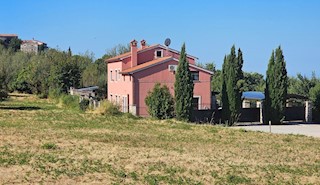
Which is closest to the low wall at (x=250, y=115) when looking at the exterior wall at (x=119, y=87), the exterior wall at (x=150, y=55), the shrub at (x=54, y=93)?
the exterior wall at (x=150, y=55)

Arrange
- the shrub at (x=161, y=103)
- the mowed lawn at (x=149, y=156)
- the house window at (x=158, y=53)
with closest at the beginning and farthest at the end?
the mowed lawn at (x=149, y=156) → the shrub at (x=161, y=103) → the house window at (x=158, y=53)

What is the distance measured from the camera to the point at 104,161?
1355 centimetres

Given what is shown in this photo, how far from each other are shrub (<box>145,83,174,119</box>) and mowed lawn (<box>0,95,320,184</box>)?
8.09 metres

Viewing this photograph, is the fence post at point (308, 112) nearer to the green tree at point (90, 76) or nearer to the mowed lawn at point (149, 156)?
the mowed lawn at point (149, 156)

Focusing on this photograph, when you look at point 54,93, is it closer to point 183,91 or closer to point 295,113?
point 183,91

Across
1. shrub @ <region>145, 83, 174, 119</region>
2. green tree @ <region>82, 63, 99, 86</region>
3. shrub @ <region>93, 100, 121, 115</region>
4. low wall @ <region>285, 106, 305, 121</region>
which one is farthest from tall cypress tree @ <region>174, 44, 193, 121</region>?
green tree @ <region>82, 63, 99, 86</region>

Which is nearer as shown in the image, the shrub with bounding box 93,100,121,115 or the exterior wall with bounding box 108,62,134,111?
the shrub with bounding box 93,100,121,115

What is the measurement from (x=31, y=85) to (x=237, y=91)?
41190 mm

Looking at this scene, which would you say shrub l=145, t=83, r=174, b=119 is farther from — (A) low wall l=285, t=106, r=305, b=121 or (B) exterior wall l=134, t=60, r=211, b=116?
(A) low wall l=285, t=106, r=305, b=121

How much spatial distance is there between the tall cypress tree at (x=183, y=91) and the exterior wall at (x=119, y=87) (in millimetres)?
6417

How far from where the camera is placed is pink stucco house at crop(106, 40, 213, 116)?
38344 millimetres

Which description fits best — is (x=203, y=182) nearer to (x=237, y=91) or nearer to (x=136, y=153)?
(x=136, y=153)

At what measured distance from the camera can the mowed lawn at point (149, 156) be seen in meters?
11.4

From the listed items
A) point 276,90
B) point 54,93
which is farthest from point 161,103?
point 54,93
